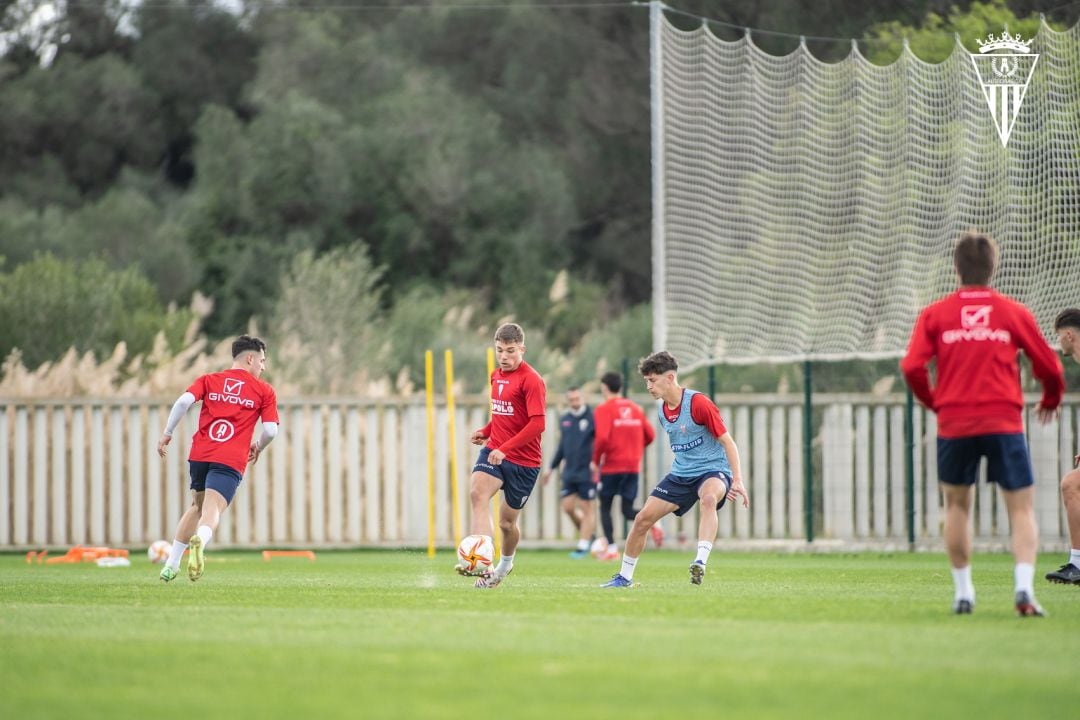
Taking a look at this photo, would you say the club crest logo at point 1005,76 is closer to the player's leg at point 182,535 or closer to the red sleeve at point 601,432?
the red sleeve at point 601,432

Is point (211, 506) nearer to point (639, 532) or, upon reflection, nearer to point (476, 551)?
point (476, 551)

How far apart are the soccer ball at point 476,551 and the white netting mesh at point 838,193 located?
29.7 feet

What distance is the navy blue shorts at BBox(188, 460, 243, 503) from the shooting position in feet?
41.5

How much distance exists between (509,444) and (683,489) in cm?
142

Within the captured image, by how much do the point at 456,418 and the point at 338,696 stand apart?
17140mm

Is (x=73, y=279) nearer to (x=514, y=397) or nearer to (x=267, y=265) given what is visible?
(x=267, y=265)

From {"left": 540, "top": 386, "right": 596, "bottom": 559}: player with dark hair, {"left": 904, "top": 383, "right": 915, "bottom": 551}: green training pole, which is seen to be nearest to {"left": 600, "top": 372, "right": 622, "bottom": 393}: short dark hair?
{"left": 540, "top": 386, "right": 596, "bottom": 559}: player with dark hair

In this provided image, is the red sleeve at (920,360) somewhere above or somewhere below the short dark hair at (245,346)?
below

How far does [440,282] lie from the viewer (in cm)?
4309

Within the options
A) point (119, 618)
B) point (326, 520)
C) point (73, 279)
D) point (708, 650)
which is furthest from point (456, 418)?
point (708, 650)

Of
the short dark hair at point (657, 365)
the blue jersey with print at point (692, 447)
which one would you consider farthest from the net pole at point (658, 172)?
the short dark hair at point (657, 365)

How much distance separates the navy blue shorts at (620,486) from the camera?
20.2 metres

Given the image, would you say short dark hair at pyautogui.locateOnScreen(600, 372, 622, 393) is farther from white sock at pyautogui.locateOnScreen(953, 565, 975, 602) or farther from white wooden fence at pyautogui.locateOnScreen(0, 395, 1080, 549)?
white sock at pyautogui.locateOnScreen(953, 565, 975, 602)

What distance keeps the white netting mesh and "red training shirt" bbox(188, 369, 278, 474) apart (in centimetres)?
926
